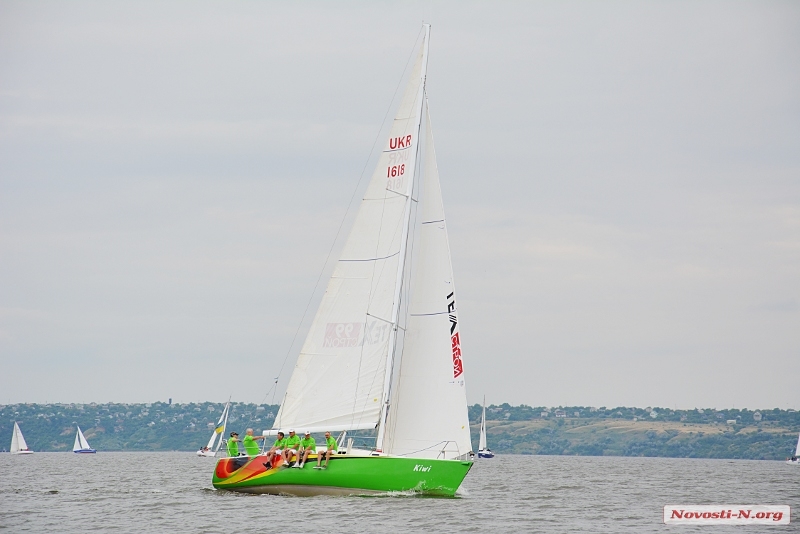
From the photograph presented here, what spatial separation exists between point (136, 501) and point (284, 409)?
226 inches

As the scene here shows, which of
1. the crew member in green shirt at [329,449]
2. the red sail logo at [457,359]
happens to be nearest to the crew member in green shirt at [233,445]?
the crew member in green shirt at [329,449]

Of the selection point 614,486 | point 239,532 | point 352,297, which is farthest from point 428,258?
point 614,486

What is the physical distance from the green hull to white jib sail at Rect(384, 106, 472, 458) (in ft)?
2.00

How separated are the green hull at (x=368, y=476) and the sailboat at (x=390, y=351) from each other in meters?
0.03

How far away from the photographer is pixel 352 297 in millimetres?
31094

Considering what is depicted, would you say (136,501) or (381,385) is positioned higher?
(381,385)

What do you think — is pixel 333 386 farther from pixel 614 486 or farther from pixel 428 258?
pixel 614 486

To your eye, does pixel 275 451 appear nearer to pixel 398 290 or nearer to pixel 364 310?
pixel 364 310

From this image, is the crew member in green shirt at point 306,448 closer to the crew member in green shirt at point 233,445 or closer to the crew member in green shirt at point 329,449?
the crew member in green shirt at point 329,449

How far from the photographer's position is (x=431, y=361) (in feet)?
99.9

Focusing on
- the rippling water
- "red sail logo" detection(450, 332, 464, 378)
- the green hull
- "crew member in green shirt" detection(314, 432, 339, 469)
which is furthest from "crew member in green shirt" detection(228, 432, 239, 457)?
"red sail logo" detection(450, 332, 464, 378)

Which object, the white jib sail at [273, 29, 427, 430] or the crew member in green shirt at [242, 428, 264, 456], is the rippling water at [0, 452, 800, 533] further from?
the white jib sail at [273, 29, 427, 430]

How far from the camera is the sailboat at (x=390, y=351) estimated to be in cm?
3000

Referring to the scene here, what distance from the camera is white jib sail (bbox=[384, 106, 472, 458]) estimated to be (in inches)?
1184
